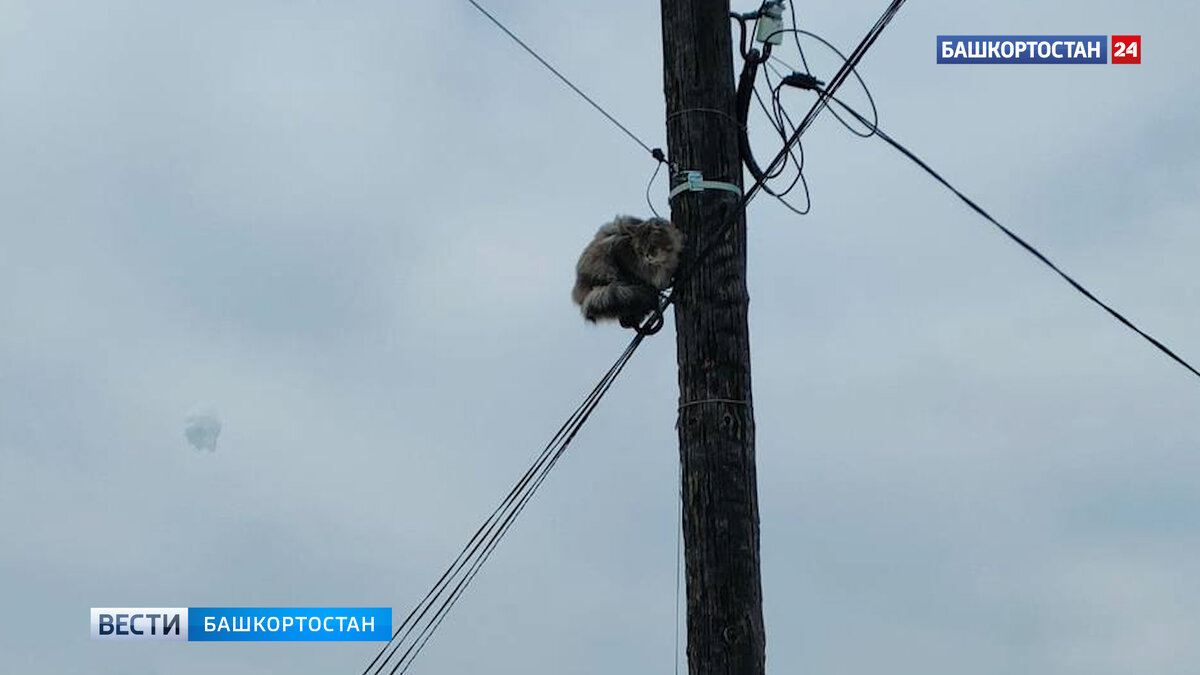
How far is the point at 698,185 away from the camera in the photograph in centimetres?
875

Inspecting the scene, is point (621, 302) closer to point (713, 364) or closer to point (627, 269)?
point (627, 269)

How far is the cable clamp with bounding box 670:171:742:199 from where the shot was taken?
28.7ft

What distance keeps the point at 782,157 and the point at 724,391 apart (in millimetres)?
1779

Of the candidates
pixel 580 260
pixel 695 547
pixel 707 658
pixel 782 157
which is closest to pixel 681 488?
pixel 695 547

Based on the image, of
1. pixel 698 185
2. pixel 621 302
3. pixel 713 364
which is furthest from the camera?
pixel 621 302

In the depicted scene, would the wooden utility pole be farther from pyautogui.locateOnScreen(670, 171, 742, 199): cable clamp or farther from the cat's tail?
the cat's tail

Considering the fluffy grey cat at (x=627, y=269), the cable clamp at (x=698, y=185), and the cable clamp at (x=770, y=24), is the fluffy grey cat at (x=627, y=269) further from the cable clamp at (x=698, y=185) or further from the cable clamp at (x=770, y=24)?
the cable clamp at (x=770, y=24)

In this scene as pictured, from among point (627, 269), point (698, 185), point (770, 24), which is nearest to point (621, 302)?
point (627, 269)

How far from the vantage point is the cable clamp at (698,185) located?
875 cm

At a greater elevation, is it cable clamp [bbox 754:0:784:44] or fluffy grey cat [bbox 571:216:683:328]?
cable clamp [bbox 754:0:784:44]

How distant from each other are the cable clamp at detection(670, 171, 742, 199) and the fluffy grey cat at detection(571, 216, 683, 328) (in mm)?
211

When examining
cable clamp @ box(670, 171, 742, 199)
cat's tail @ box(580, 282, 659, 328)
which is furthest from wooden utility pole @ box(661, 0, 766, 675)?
cat's tail @ box(580, 282, 659, 328)

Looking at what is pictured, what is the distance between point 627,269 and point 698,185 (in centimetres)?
60

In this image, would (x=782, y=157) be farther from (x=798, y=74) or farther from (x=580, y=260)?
(x=580, y=260)
